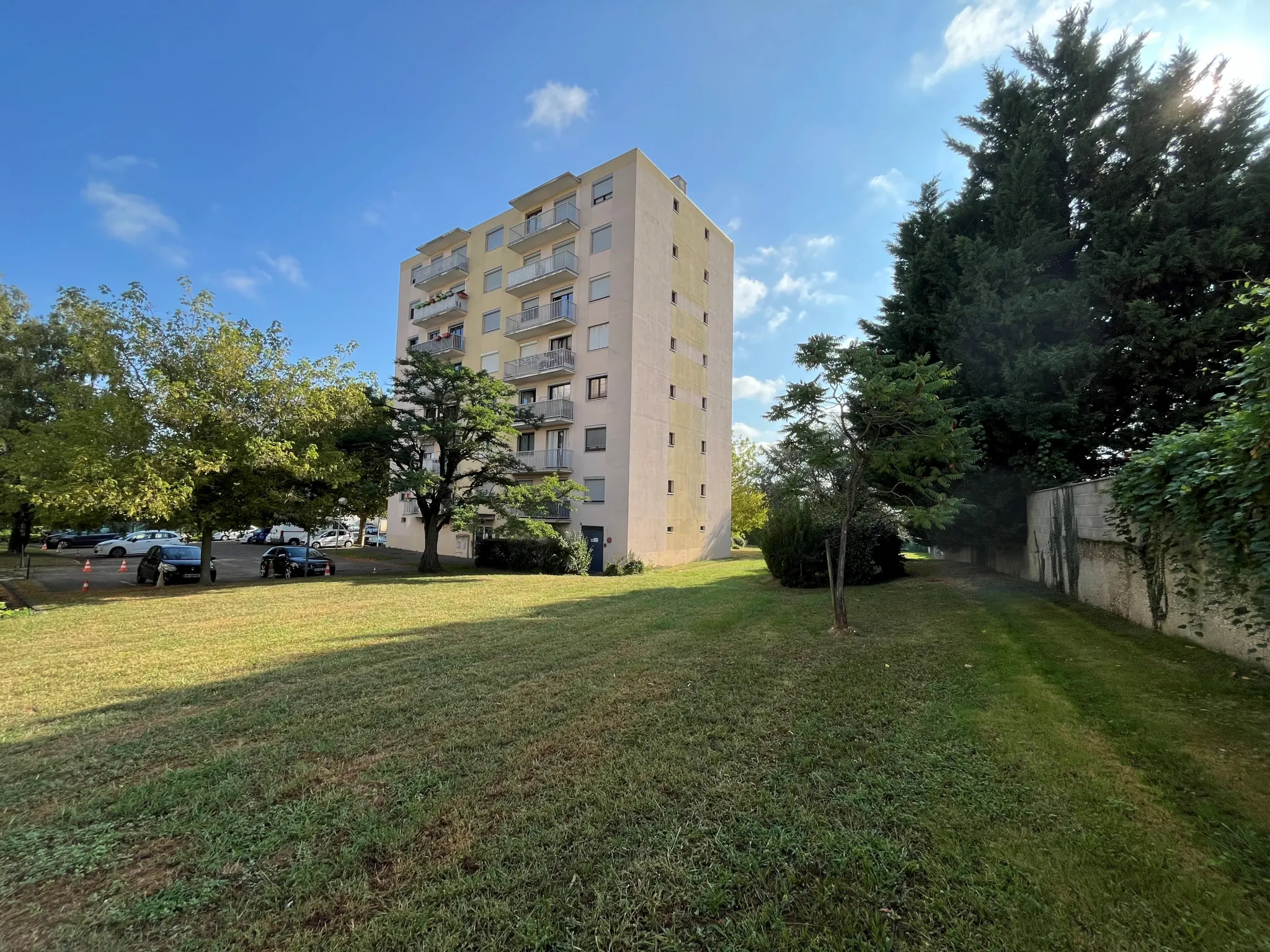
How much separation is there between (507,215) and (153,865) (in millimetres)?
32784

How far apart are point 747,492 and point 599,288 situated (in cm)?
2332

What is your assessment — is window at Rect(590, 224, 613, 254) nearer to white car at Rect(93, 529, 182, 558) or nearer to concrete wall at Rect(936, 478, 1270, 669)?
concrete wall at Rect(936, 478, 1270, 669)

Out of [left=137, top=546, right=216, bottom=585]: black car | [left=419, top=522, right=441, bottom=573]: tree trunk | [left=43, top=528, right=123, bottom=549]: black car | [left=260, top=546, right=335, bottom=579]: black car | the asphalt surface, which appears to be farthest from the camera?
[left=43, top=528, right=123, bottom=549]: black car

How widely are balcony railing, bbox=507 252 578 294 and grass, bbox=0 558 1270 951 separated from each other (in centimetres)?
2306

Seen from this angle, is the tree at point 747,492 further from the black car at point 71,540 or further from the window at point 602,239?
the black car at point 71,540

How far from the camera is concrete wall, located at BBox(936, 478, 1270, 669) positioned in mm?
5828

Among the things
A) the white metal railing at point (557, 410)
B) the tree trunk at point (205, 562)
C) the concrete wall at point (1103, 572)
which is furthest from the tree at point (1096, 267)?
the tree trunk at point (205, 562)

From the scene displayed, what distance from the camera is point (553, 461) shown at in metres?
25.4

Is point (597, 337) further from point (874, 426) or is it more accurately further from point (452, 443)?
point (874, 426)

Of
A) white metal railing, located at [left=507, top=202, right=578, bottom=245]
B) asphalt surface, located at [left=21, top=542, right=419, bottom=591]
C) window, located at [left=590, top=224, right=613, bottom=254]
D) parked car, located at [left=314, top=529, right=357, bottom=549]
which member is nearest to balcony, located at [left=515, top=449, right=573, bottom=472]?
asphalt surface, located at [left=21, top=542, right=419, bottom=591]

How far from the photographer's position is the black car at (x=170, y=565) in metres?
16.6

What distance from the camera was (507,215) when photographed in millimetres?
30203

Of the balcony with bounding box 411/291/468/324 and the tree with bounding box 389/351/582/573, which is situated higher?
the balcony with bounding box 411/291/468/324

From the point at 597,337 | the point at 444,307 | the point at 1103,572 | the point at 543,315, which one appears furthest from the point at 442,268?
the point at 1103,572
